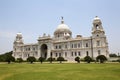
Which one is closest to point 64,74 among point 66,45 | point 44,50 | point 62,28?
point 66,45

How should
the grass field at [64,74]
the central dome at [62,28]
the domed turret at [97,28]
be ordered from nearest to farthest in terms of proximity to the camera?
the grass field at [64,74] → the domed turret at [97,28] → the central dome at [62,28]

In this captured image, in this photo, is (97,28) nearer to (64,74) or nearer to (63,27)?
(63,27)

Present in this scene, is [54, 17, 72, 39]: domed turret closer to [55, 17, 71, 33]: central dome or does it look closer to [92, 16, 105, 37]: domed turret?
[55, 17, 71, 33]: central dome

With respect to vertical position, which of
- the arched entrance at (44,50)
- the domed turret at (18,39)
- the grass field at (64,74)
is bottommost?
the grass field at (64,74)

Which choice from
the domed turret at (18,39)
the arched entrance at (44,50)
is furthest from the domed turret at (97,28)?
the domed turret at (18,39)

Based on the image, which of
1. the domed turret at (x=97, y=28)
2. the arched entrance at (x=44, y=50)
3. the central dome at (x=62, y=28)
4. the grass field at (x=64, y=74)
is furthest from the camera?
the central dome at (x=62, y=28)

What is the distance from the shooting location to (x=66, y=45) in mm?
84688

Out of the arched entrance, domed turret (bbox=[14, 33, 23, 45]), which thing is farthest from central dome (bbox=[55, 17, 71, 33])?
domed turret (bbox=[14, 33, 23, 45])

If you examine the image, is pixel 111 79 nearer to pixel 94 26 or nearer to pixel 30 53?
pixel 94 26

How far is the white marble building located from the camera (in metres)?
72.7

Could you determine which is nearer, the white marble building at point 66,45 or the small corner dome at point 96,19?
the white marble building at point 66,45

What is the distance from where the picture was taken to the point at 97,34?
240 ft

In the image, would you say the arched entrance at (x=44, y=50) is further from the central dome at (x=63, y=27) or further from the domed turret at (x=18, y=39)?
the domed turret at (x=18, y=39)

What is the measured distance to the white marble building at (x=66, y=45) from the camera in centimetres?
7266
